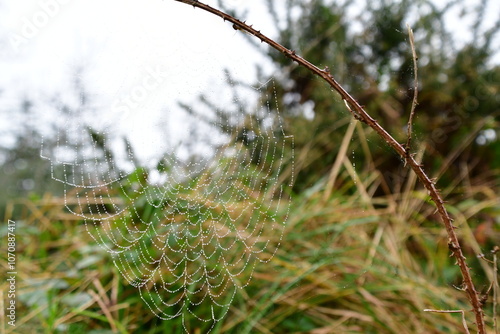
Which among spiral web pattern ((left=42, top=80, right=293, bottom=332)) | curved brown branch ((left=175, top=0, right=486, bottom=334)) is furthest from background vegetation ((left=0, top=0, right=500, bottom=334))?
curved brown branch ((left=175, top=0, right=486, bottom=334))

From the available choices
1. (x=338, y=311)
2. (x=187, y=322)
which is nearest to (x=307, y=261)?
(x=338, y=311)

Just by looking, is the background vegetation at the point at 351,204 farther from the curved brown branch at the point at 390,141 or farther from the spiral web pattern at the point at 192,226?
the curved brown branch at the point at 390,141

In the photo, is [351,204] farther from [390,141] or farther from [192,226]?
[390,141]

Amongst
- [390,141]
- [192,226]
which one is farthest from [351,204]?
[390,141]

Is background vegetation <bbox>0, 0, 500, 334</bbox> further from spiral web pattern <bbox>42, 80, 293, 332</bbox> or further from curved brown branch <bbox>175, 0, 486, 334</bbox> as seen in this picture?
curved brown branch <bbox>175, 0, 486, 334</bbox>

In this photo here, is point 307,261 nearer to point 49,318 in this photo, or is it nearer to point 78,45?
point 49,318

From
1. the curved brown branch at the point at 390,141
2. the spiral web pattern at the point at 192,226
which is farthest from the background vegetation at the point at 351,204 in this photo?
the curved brown branch at the point at 390,141
